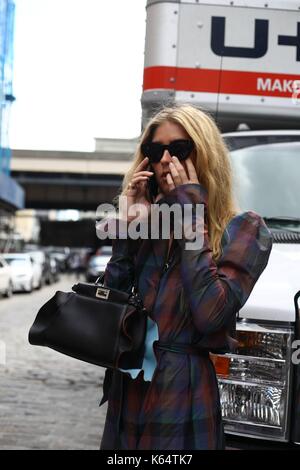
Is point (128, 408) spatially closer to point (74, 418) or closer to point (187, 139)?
point (187, 139)

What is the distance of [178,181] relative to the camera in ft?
6.46

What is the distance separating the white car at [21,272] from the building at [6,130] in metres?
3.74

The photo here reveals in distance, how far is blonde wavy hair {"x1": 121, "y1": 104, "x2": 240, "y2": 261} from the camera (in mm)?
2023

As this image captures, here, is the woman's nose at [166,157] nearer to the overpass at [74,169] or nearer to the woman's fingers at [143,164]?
the woman's fingers at [143,164]

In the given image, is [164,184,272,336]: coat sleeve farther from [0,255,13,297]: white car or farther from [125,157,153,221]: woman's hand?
[0,255,13,297]: white car

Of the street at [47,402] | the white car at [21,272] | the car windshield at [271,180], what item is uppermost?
the car windshield at [271,180]

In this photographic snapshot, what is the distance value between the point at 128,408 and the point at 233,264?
1.86ft

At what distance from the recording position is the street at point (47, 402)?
14.9 feet

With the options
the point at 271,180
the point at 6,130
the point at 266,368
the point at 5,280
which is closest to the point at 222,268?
the point at 266,368

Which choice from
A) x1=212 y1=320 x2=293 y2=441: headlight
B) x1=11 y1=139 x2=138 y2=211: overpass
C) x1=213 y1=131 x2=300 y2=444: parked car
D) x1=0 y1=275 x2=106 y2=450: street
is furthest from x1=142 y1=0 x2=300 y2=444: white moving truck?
x1=11 y1=139 x2=138 y2=211: overpass

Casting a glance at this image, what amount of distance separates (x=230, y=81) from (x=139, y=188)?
A: 9.51 feet

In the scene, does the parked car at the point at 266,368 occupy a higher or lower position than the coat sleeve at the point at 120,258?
lower

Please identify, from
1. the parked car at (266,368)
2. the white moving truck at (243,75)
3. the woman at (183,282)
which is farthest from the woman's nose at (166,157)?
the white moving truck at (243,75)

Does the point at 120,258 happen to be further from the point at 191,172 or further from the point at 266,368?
the point at 266,368
